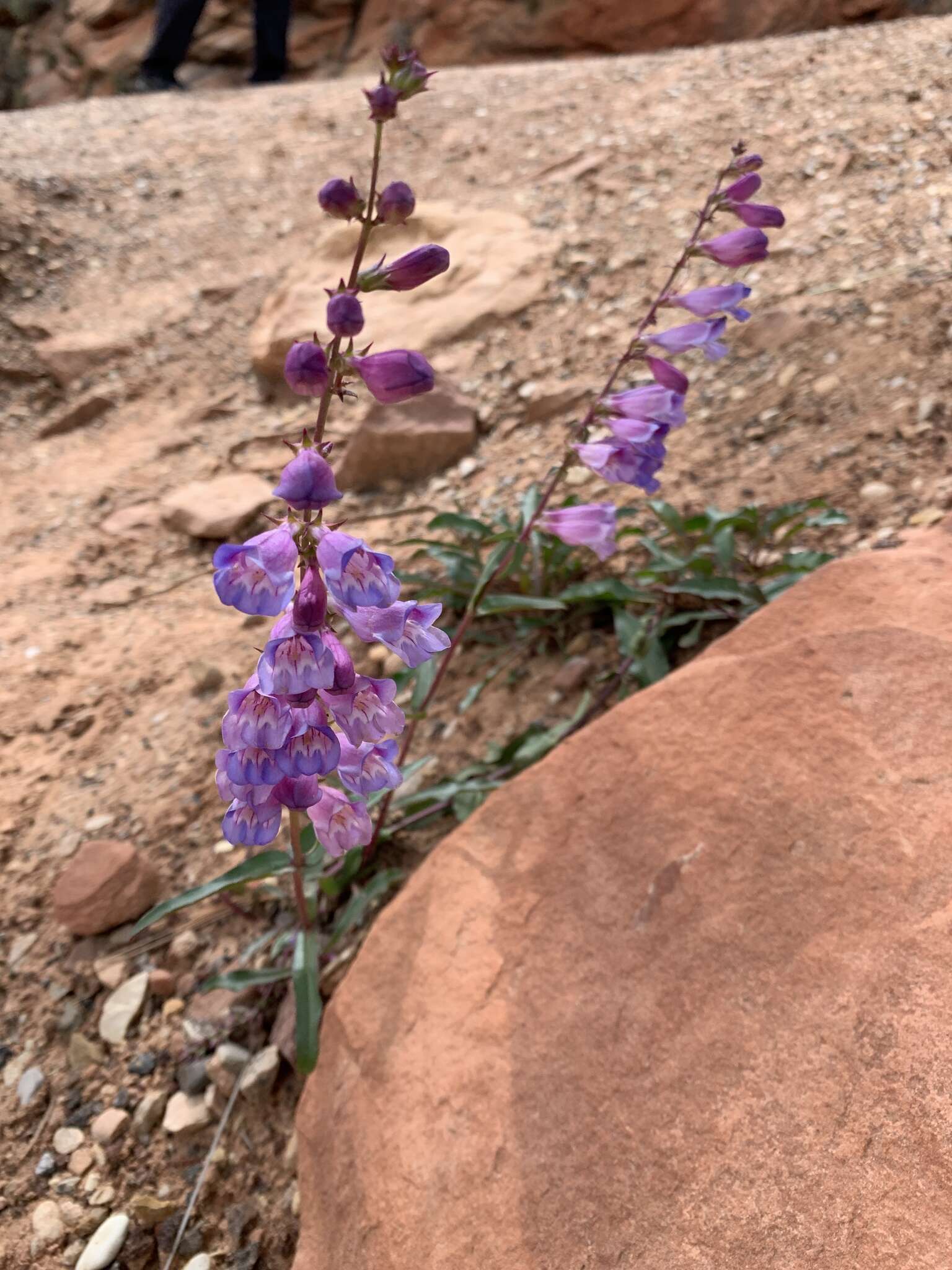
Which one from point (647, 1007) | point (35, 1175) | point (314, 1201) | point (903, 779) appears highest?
point (903, 779)

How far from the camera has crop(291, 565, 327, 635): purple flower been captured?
142 centimetres

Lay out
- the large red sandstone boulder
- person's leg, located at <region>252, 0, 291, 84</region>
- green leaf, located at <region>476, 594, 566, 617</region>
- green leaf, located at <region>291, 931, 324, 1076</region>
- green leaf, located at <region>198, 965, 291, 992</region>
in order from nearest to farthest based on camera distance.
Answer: the large red sandstone boulder
green leaf, located at <region>291, 931, 324, 1076</region>
green leaf, located at <region>198, 965, 291, 992</region>
green leaf, located at <region>476, 594, 566, 617</region>
person's leg, located at <region>252, 0, 291, 84</region>

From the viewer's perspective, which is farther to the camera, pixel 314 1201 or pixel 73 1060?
pixel 73 1060

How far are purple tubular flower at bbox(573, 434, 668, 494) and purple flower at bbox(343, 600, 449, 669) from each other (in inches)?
38.0

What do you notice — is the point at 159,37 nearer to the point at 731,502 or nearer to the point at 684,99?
the point at 684,99

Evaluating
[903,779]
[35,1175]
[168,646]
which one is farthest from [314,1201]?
[168,646]

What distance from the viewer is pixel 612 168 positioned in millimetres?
5816

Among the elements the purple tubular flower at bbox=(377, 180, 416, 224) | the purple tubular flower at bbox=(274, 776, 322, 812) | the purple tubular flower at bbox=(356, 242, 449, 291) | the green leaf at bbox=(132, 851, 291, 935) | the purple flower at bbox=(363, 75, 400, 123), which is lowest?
the green leaf at bbox=(132, 851, 291, 935)

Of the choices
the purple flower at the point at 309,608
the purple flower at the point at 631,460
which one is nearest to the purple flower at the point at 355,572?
the purple flower at the point at 309,608

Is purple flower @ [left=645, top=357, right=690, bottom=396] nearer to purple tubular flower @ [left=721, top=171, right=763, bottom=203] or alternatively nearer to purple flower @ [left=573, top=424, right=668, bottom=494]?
purple flower @ [left=573, top=424, right=668, bottom=494]

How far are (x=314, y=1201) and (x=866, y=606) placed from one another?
184 cm

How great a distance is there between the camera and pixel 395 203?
1.73 meters

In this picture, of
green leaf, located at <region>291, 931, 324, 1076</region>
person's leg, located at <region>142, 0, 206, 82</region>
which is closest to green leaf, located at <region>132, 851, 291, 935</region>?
green leaf, located at <region>291, 931, 324, 1076</region>

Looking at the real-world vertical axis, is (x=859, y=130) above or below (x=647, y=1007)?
above
